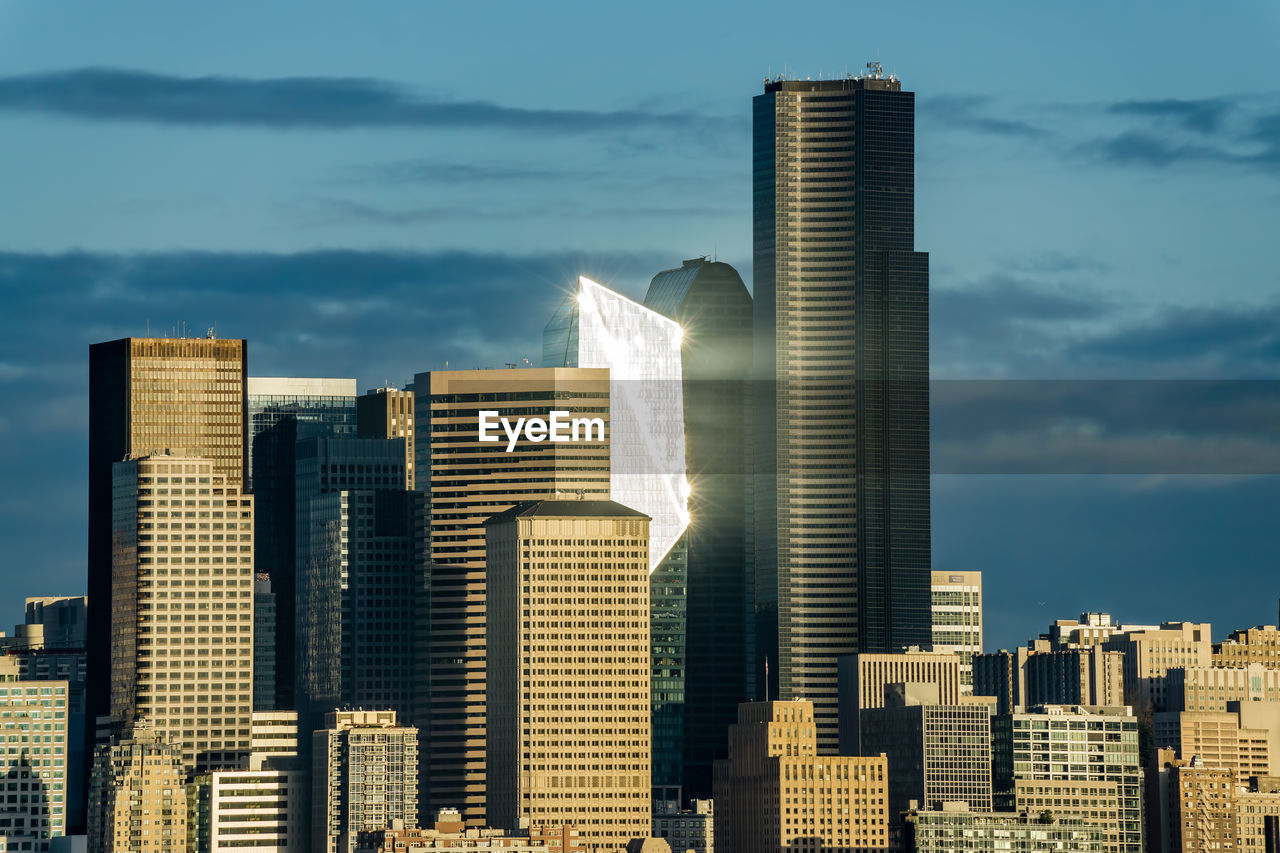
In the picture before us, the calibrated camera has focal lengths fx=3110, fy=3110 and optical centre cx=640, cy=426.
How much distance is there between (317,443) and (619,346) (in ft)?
27.5

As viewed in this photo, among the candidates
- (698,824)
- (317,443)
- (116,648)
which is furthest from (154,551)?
(698,824)

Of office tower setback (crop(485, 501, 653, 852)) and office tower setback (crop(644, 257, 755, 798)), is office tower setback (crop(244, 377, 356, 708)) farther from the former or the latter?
office tower setback (crop(485, 501, 653, 852))

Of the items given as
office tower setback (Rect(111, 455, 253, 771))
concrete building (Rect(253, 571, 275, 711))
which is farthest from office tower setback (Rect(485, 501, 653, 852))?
concrete building (Rect(253, 571, 275, 711))

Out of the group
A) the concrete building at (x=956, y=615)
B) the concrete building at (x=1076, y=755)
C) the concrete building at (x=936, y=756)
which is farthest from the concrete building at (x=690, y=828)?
the concrete building at (x=956, y=615)

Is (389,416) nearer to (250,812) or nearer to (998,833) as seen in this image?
(250,812)

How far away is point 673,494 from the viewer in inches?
2212

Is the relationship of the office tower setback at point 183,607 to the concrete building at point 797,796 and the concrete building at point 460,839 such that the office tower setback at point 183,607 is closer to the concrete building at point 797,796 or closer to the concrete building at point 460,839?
the concrete building at point 460,839

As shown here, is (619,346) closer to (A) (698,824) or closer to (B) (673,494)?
(B) (673,494)

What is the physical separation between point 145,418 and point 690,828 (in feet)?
43.3

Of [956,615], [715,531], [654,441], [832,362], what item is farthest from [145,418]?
[956,615]

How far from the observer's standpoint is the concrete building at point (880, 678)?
51375mm

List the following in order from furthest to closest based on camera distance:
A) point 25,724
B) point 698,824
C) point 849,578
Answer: point 849,578, point 25,724, point 698,824

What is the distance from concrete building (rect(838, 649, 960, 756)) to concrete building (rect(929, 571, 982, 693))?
8.74ft

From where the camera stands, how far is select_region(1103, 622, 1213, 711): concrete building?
5212 cm
